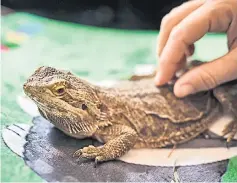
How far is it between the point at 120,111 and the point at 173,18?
39 centimetres

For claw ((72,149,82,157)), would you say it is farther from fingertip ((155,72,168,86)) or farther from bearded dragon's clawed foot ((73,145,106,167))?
fingertip ((155,72,168,86))

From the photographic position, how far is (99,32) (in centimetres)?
213

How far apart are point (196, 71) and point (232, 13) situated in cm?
21

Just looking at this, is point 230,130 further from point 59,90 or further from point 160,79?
point 59,90

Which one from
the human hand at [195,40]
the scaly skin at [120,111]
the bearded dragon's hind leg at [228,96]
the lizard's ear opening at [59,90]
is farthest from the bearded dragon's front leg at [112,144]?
the bearded dragon's hind leg at [228,96]

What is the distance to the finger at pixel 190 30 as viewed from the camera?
1447mm

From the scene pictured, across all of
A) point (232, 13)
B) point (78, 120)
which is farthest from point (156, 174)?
point (232, 13)

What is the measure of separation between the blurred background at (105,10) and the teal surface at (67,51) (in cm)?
9

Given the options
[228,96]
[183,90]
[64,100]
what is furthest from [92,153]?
[228,96]

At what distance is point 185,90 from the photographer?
60.3 inches

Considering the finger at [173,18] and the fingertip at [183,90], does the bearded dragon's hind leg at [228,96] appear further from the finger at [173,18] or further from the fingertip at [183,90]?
the finger at [173,18]

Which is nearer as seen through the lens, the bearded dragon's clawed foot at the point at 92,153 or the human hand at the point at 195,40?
the bearded dragon's clawed foot at the point at 92,153

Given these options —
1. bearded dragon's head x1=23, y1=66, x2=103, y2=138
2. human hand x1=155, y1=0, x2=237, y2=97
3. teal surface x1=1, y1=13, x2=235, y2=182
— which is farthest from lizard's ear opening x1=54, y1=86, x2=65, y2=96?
→ human hand x1=155, y1=0, x2=237, y2=97

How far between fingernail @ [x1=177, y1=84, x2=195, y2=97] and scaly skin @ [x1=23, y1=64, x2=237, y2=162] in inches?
1.4
